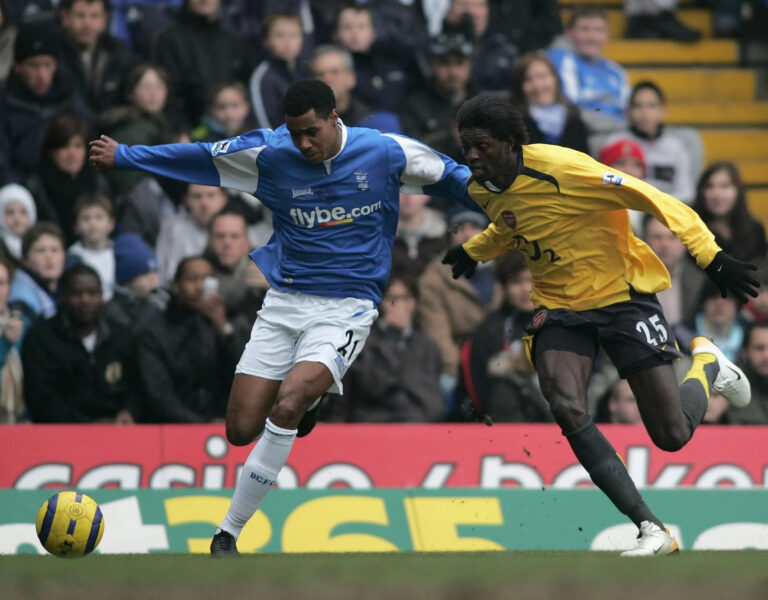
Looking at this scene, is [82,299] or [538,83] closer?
[82,299]

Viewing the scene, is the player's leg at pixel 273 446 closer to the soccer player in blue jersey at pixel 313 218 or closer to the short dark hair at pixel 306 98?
the soccer player in blue jersey at pixel 313 218

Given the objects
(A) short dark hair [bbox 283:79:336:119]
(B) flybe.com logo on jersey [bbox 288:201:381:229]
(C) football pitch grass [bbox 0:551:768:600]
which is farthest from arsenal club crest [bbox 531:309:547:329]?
(A) short dark hair [bbox 283:79:336:119]

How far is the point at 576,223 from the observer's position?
7848 mm

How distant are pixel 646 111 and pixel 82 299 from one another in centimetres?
547

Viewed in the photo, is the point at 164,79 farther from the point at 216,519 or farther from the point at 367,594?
the point at 367,594

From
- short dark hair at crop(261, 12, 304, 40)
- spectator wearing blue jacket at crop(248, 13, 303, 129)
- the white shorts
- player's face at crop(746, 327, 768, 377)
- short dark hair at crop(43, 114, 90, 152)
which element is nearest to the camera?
the white shorts

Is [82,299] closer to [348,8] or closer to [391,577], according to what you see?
[348,8]

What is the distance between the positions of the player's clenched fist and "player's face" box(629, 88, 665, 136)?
245 inches

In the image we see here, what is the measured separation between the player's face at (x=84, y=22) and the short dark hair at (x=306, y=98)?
4915 mm

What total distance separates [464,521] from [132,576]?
12.0ft

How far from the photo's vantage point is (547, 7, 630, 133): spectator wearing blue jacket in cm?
1380

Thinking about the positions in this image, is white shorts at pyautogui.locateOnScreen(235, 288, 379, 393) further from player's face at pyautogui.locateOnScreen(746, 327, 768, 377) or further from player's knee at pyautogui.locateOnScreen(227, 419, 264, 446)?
player's face at pyautogui.locateOnScreen(746, 327, 768, 377)

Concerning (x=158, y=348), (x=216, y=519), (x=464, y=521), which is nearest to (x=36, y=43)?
(x=158, y=348)

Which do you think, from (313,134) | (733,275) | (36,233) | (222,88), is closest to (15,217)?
(36,233)
